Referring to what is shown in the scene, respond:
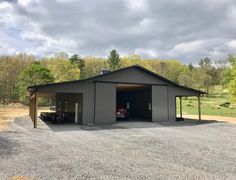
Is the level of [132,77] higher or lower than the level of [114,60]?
lower

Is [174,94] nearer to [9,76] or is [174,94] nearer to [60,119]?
[60,119]

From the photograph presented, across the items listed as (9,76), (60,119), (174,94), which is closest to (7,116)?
(60,119)

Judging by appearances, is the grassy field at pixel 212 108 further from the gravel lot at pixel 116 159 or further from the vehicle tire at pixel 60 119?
the gravel lot at pixel 116 159

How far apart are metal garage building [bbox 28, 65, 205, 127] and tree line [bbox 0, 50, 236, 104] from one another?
13.0m

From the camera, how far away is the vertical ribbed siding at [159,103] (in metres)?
22.6

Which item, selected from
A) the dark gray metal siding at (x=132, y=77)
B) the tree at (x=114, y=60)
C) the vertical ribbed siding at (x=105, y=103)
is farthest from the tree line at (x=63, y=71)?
the vertical ribbed siding at (x=105, y=103)

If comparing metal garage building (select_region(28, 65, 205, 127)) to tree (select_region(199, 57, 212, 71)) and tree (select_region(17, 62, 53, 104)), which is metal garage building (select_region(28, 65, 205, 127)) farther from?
tree (select_region(199, 57, 212, 71))

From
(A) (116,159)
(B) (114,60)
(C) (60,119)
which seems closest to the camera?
(A) (116,159)

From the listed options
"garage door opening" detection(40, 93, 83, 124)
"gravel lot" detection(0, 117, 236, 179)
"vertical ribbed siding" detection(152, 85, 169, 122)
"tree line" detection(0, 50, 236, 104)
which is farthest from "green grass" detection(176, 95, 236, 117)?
"gravel lot" detection(0, 117, 236, 179)

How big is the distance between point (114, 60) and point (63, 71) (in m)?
28.4

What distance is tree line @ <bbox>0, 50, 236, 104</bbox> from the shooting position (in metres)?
50.0

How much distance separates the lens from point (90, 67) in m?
85.0

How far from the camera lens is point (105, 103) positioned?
20.2 metres

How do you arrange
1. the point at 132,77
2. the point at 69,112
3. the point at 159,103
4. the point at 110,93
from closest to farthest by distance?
the point at 110,93 < the point at 132,77 < the point at 159,103 < the point at 69,112
